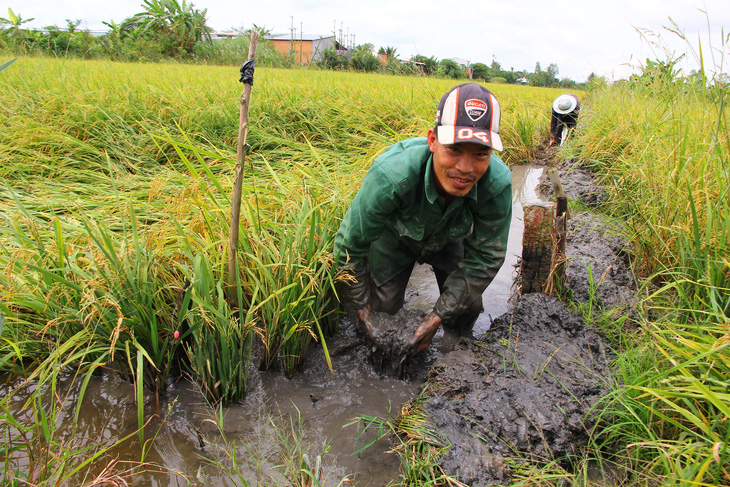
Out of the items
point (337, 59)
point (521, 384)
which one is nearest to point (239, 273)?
point (521, 384)

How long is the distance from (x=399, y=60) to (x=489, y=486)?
23.6 feet

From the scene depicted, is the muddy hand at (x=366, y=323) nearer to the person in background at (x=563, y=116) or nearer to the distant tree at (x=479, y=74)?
the person in background at (x=563, y=116)

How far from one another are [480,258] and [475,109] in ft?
2.78

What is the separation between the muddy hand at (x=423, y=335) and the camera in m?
2.17

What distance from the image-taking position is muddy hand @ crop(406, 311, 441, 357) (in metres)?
2.17

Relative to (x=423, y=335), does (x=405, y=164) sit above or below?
above

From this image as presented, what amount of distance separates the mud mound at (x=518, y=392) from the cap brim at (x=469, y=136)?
1.00 m

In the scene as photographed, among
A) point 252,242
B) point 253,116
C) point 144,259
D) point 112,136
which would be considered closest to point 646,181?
point 252,242

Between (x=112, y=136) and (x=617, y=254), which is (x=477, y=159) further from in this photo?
(x=112, y=136)

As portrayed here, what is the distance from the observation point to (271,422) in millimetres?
1621

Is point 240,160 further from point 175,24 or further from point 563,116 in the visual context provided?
point 175,24

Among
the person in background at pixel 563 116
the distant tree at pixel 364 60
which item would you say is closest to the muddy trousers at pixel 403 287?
the person in background at pixel 563 116

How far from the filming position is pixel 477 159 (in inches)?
67.6

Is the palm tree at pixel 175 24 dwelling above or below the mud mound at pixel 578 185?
above
